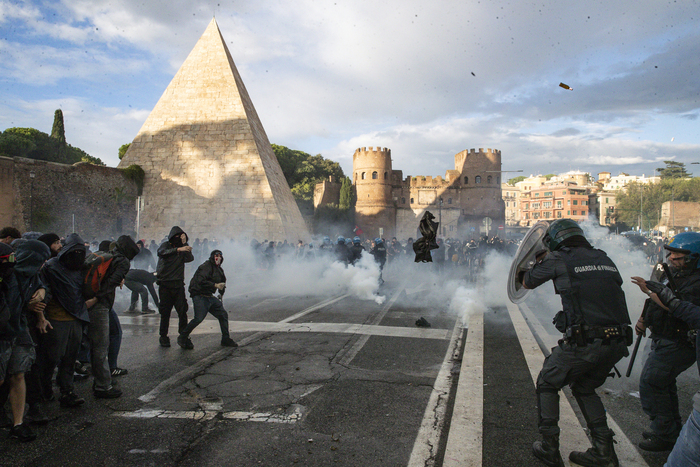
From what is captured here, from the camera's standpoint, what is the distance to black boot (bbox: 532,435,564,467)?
2.92m

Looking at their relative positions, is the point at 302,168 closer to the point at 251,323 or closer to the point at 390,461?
the point at 251,323

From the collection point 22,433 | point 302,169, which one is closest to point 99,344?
point 22,433

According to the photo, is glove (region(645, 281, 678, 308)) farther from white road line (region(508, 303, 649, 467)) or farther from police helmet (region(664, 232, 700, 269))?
white road line (region(508, 303, 649, 467))

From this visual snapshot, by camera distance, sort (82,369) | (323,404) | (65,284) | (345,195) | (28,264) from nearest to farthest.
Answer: (28,264) → (323,404) → (65,284) → (82,369) → (345,195)

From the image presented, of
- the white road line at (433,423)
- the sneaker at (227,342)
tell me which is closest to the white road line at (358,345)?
the white road line at (433,423)

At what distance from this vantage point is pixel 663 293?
3.05 metres

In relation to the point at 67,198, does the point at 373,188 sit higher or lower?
higher

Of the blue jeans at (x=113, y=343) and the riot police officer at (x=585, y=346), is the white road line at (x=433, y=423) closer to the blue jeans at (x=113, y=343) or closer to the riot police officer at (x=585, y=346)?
the riot police officer at (x=585, y=346)

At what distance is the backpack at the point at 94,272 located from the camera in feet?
14.2

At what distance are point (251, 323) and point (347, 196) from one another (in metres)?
52.2

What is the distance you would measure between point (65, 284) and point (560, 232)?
4.41m

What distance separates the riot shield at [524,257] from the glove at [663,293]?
106 centimetres

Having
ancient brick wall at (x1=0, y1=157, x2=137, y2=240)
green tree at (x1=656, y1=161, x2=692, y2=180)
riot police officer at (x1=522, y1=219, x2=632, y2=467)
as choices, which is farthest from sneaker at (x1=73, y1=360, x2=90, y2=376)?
green tree at (x1=656, y1=161, x2=692, y2=180)

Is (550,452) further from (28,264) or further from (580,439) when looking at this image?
(28,264)
